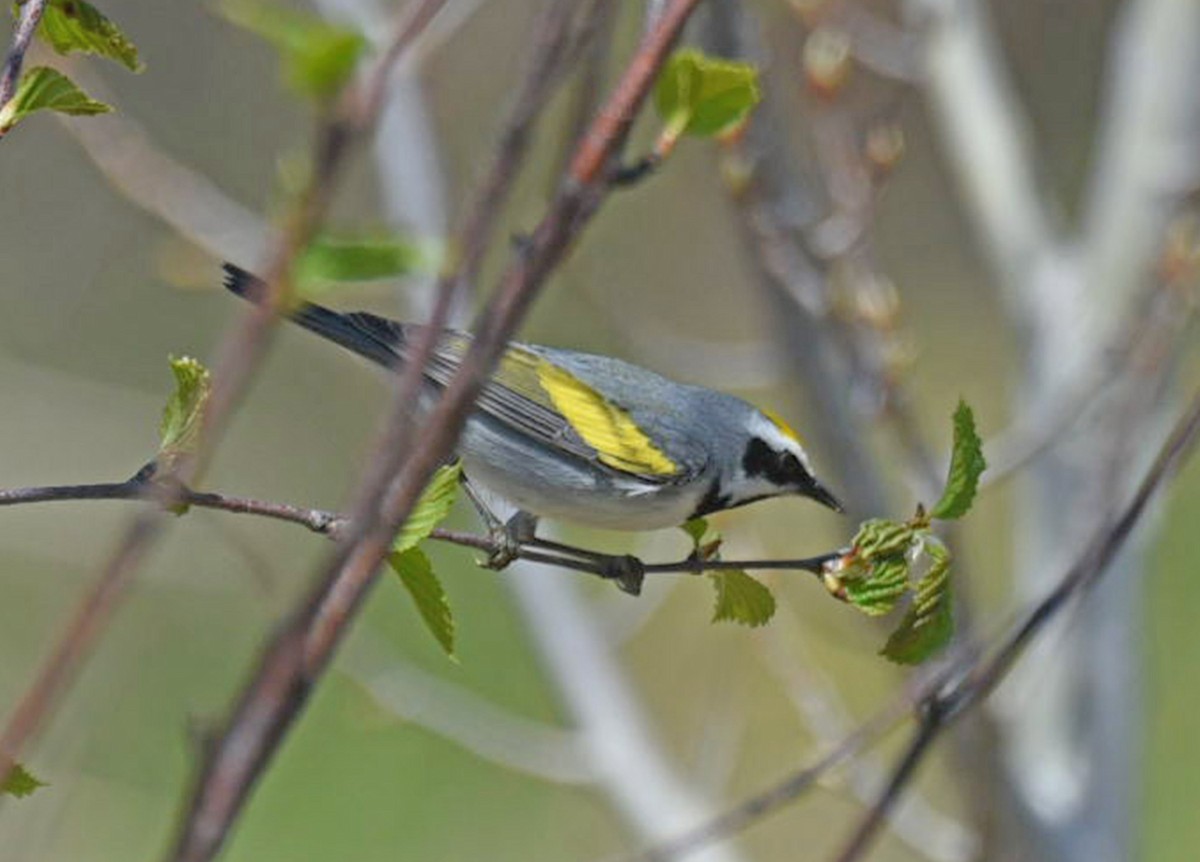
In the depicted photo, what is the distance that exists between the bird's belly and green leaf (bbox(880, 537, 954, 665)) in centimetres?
84

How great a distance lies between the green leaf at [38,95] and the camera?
116 cm

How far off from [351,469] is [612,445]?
8.05 feet

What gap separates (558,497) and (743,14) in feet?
2.65

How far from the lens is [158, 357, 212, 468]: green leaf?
1210 millimetres

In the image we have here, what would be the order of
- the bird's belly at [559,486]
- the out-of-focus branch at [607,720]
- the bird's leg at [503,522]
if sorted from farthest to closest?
the out-of-focus branch at [607,720] → the bird's belly at [559,486] → the bird's leg at [503,522]

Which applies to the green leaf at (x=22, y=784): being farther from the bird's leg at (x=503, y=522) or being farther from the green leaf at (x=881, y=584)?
the bird's leg at (x=503, y=522)

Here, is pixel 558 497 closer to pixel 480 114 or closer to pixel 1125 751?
pixel 1125 751

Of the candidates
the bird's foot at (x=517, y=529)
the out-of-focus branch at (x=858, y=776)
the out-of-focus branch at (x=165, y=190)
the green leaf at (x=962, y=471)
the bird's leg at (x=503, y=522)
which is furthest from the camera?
the out-of-focus branch at (x=165, y=190)

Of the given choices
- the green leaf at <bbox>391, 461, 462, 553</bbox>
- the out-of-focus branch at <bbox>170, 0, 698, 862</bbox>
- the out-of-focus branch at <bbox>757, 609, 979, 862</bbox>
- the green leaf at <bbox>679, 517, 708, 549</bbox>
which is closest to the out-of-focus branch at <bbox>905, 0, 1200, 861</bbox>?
the out-of-focus branch at <bbox>757, 609, 979, 862</bbox>

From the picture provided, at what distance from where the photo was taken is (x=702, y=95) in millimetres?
1110

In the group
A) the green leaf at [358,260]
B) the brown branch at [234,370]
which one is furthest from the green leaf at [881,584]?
the brown branch at [234,370]

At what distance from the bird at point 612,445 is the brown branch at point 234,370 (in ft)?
4.55

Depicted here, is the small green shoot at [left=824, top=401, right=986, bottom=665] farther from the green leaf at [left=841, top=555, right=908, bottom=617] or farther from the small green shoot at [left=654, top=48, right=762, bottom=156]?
the small green shoot at [left=654, top=48, right=762, bottom=156]

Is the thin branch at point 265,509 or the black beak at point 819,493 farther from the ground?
the thin branch at point 265,509
